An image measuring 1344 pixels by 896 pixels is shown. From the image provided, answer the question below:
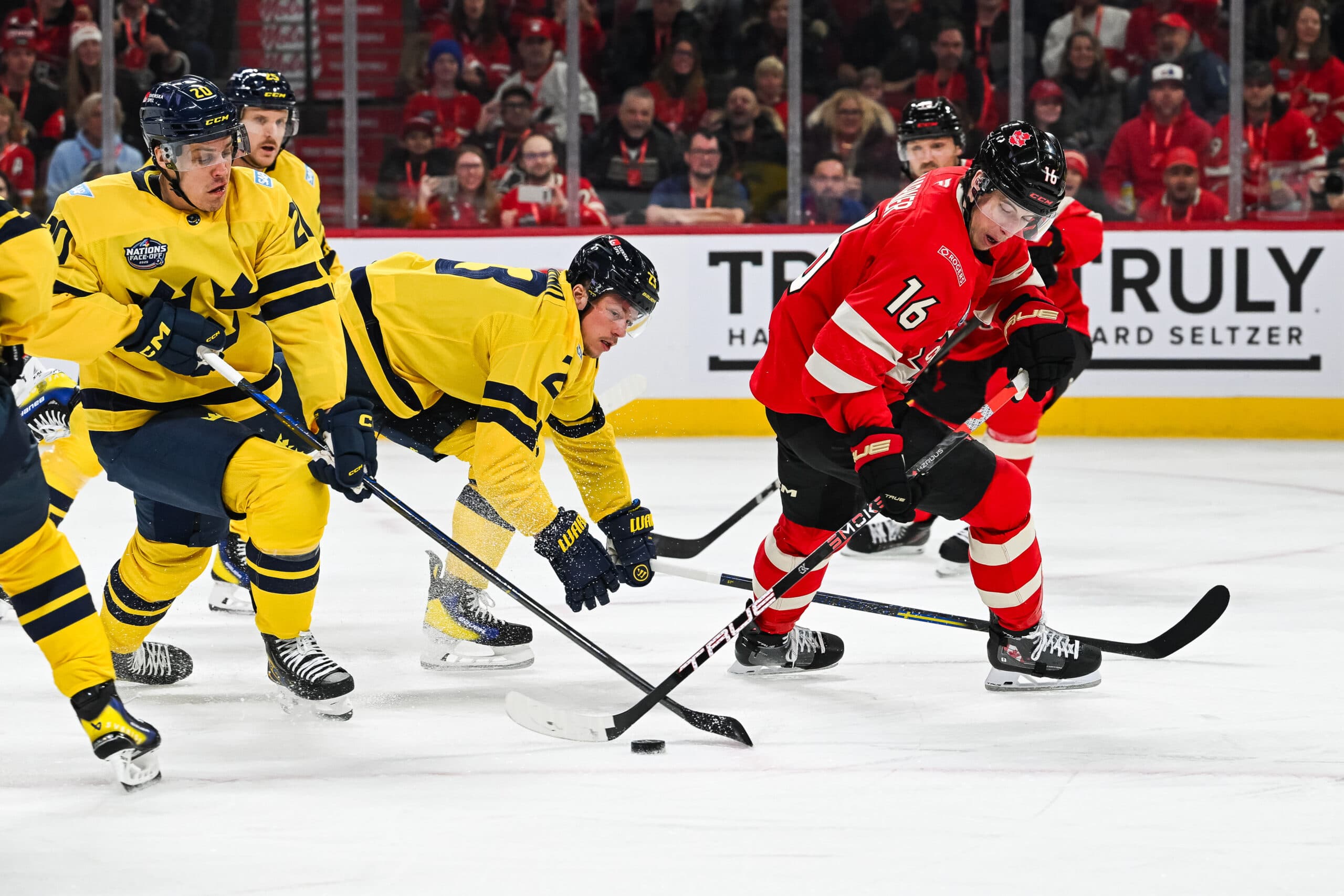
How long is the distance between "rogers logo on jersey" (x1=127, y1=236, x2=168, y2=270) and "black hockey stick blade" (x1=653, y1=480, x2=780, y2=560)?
Answer: 1755mm

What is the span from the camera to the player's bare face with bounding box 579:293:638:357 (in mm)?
3174

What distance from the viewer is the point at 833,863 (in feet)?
7.24

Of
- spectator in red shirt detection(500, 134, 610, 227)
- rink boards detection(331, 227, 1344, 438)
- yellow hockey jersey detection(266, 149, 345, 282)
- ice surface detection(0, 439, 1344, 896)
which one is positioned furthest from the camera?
spectator in red shirt detection(500, 134, 610, 227)

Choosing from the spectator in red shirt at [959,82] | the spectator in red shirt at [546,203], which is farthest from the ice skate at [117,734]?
the spectator in red shirt at [959,82]

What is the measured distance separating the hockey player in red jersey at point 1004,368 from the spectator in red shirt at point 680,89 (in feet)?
10.7

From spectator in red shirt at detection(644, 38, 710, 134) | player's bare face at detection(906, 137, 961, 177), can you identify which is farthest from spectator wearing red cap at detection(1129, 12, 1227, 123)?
player's bare face at detection(906, 137, 961, 177)

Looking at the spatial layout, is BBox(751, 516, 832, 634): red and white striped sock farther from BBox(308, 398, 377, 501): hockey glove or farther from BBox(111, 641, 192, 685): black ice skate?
BBox(111, 641, 192, 685): black ice skate

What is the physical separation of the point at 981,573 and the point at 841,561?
1.39 meters

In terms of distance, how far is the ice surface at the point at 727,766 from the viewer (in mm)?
2191

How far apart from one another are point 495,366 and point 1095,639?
1381mm

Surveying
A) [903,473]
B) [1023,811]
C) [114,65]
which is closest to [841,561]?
[903,473]

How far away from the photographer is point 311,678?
115 inches

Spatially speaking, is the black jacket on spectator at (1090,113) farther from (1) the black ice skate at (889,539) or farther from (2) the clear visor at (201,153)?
(2) the clear visor at (201,153)

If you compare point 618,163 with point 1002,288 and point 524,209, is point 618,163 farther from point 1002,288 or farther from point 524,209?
point 1002,288
